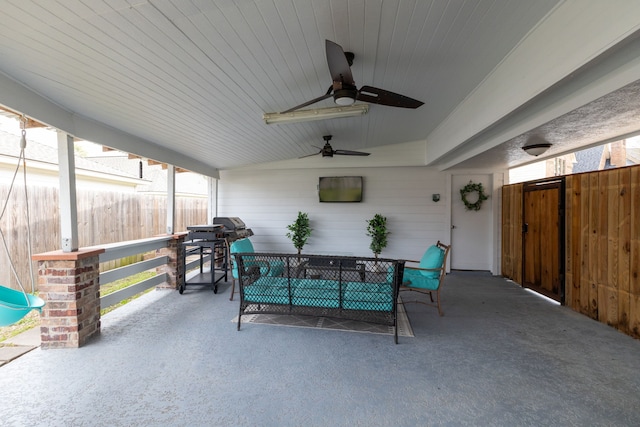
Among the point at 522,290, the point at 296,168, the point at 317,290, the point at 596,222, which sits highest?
the point at 296,168

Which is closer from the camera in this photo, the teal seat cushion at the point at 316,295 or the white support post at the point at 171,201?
the teal seat cushion at the point at 316,295

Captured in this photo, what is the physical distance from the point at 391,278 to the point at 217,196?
5258 mm

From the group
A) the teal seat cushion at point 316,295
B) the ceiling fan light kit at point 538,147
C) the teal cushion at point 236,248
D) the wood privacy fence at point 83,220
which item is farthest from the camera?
the teal cushion at point 236,248

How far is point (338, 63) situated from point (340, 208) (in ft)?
14.7

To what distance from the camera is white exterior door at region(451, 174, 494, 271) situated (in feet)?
19.1

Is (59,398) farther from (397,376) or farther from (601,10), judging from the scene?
(601,10)

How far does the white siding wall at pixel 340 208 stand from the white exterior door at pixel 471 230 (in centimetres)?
27

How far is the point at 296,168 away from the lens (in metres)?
6.38

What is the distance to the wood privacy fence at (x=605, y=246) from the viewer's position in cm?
294

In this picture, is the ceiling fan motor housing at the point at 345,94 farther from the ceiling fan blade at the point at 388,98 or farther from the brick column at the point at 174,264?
the brick column at the point at 174,264

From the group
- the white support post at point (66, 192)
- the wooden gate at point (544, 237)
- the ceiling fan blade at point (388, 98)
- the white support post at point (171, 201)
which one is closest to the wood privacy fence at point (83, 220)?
the white support post at point (171, 201)

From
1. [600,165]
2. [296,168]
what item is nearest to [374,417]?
[296,168]

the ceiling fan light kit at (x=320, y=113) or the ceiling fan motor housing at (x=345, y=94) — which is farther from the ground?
the ceiling fan light kit at (x=320, y=113)

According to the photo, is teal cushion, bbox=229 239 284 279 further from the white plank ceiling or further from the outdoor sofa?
the white plank ceiling
